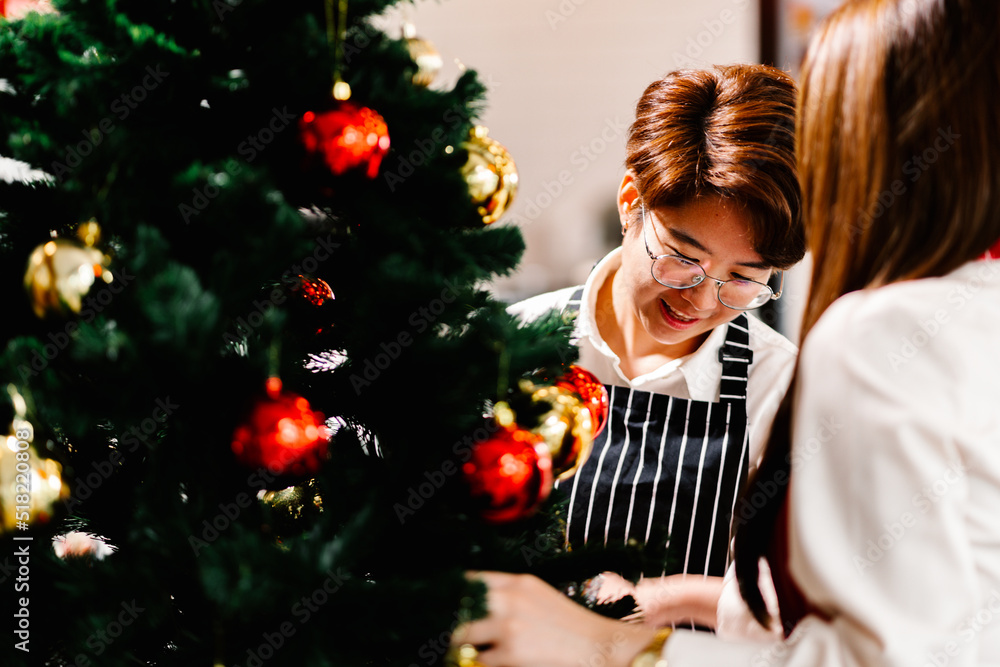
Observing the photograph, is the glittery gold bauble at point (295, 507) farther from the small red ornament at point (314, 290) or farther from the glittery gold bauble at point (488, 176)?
the glittery gold bauble at point (488, 176)

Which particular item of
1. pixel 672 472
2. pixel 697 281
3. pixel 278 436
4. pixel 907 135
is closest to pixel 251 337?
pixel 278 436

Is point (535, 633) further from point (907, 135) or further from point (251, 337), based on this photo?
point (907, 135)

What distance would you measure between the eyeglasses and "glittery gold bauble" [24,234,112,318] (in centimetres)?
81

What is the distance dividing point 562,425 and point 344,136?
288 millimetres

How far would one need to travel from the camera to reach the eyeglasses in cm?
115

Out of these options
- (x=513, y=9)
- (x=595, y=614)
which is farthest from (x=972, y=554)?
(x=513, y=9)

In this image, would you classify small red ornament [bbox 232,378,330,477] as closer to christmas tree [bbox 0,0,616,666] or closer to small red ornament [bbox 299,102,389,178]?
christmas tree [bbox 0,0,616,666]

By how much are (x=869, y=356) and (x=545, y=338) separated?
0.24 metres

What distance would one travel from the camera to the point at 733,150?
3.62 feet

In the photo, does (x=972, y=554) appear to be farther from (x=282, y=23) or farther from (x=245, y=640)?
(x=282, y=23)

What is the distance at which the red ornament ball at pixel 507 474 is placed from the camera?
573 millimetres

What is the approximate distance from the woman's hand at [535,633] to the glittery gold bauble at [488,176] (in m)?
0.30

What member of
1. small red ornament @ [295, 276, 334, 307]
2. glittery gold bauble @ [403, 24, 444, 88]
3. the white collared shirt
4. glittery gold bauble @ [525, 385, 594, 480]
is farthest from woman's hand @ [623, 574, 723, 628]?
glittery gold bauble @ [403, 24, 444, 88]

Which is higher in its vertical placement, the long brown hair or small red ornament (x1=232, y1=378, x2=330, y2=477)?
the long brown hair
